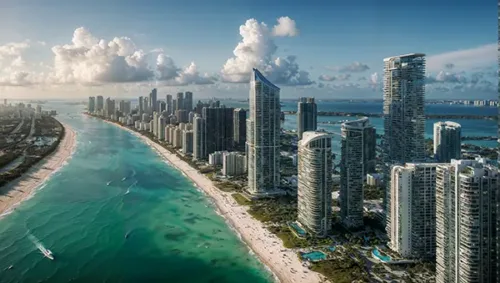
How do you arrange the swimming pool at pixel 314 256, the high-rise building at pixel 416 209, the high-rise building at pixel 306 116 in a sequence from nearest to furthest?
the high-rise building at pixel 416 209, the swimming pool at pixel 314 256, the high-rise building at pixel 306 116

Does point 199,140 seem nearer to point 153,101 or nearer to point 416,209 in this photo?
point 416,209

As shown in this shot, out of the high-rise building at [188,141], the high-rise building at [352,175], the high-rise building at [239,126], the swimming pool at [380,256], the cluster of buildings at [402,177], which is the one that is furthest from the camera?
the high-rise building at [239,126]

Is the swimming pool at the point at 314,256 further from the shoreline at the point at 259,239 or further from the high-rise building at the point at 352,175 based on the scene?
the high-rise building at the point at 352,175

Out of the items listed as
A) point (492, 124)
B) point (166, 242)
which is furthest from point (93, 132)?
point (492, 124)

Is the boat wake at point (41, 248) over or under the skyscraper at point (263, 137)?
under

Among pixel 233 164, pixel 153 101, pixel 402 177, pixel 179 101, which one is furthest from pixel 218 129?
pixel 153 101

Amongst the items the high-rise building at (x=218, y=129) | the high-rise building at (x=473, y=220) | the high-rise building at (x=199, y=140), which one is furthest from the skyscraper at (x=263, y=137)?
the high-rise building at (x=473, y=220)

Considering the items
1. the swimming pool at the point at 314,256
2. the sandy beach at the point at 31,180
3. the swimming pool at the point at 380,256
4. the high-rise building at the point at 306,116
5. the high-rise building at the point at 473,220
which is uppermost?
the high-rise building at the point at 306,116
